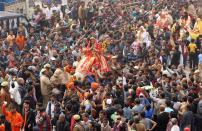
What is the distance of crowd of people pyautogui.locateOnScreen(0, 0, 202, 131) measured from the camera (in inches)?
450

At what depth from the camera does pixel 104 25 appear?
21.8 meters

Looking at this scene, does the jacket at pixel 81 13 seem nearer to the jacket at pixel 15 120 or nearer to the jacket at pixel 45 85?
the jacket at pixel 45 85

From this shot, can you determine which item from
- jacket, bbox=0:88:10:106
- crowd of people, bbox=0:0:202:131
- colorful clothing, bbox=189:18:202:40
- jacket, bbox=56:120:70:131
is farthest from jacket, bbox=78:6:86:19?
jacket, bbox=56:120:70:131

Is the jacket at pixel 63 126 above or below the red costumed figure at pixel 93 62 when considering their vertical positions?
below

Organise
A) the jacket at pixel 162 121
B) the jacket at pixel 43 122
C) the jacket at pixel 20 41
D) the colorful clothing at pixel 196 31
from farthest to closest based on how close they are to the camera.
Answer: the jacket at pixel 20 41, the colorful clothing at pixel 196 31, the jacket at pixel 43 122, the jacket at pixel 162 121

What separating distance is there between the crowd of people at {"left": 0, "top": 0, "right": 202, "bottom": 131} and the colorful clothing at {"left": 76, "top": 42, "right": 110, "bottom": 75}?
37 mm

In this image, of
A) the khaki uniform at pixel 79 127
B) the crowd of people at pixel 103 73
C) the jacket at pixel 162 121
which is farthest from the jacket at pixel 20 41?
the jacket at pixel 162 121

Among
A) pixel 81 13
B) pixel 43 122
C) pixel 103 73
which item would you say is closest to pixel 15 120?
pixel 43 122

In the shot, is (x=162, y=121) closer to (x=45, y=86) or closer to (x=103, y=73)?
(x=103, y=73)

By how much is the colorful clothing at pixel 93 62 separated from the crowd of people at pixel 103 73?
4 centimetres

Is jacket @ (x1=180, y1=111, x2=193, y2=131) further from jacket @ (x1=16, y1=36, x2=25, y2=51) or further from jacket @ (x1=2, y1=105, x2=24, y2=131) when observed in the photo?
jacket @ (x1=16, y1=36, x2=25, y2=51)

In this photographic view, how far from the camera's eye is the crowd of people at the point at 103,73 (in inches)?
450

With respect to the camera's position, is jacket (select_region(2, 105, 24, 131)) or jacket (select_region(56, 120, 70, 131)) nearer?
jacket (select_region(56, 120, 70, 131))

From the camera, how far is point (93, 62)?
15727 millimetres
